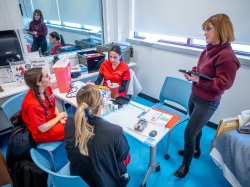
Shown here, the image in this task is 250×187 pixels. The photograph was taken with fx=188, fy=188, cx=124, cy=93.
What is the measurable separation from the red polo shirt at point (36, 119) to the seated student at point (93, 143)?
47 cm

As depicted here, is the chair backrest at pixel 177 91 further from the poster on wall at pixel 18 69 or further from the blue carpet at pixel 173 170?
the poster on wall at pixel 18 69

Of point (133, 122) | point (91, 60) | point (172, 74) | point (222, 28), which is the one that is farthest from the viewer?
point (172, 74)

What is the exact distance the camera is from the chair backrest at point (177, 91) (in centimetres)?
214

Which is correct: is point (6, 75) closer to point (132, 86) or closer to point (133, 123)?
point (132, 86)

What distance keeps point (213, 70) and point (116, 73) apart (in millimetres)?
1151

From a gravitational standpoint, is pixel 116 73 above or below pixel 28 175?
above

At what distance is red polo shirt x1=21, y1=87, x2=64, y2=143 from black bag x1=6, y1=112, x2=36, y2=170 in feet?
0.17

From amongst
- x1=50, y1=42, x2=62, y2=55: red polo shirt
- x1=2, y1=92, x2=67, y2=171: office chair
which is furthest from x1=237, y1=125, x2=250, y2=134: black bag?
x1=50, y1=42, x2=62, y2=55: red polo shirt

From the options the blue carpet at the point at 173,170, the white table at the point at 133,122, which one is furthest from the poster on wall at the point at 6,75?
the blue carpet at the point at 173,170

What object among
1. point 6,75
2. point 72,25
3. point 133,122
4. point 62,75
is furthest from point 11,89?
point 72,25

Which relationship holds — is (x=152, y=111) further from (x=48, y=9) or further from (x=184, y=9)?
(x=48, y=9)

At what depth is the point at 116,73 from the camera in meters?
2.30

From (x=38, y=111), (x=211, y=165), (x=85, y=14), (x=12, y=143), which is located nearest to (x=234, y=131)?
(x=211, y=165)

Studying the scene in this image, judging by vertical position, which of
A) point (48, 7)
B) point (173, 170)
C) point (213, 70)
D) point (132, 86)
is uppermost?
point (48, 7)
